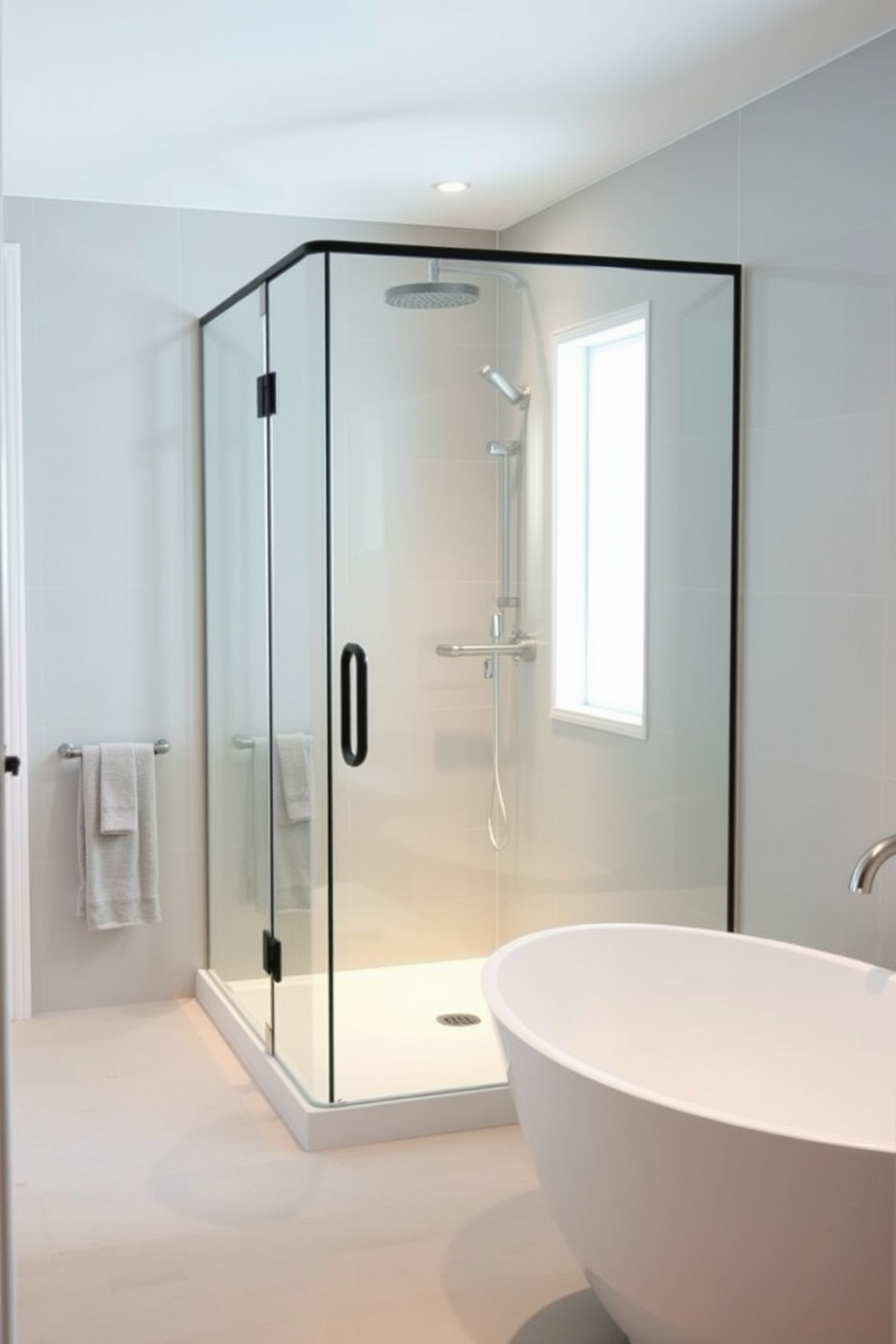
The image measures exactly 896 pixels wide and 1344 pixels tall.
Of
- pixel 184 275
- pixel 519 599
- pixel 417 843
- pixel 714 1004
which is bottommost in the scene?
pixel 714 1004

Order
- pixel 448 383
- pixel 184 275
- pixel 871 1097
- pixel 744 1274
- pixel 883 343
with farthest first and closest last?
pixel 184 275
pixel 448 383
pixel 883 343
pixel 871 1097
pixel 744 1274

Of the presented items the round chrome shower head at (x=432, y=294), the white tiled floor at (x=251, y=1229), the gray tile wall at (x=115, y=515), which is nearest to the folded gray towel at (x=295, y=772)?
the white tiled floor at (x=251, y=1229)

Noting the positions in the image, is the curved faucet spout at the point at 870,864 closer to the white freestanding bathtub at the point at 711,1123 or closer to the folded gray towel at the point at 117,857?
the white freestanding bathtub at the point at 711,1123

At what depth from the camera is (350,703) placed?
364cm

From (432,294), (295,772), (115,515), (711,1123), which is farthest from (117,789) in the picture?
(711,1123)

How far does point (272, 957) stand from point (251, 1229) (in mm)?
918

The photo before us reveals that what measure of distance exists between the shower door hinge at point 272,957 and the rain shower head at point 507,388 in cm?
155

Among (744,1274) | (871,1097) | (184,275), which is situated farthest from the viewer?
(184,275)

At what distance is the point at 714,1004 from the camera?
3219 millimetres

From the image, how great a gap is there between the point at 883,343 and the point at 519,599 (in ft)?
3.53

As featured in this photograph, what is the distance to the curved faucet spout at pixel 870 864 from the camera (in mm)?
2721

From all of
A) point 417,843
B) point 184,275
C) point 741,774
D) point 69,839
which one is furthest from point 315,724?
point 184,275

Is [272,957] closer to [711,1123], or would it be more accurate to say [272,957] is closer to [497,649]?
[497,649]

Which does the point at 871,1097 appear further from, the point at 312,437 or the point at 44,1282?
the point at 312,437
